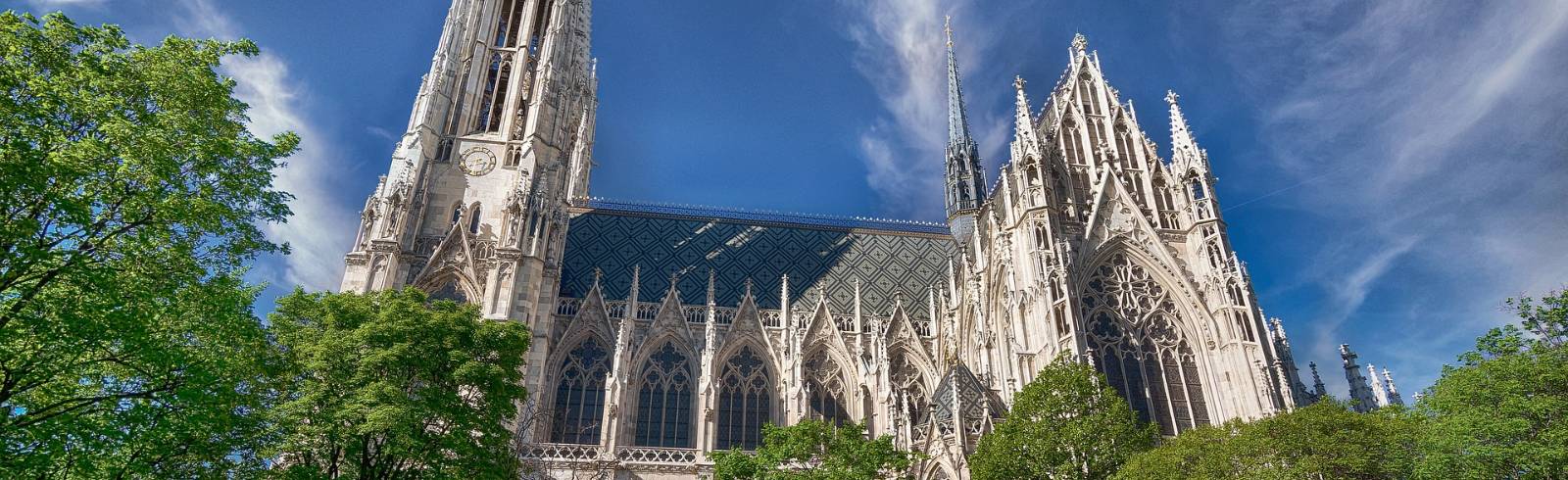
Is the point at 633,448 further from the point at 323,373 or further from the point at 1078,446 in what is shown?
the point at 1078,446

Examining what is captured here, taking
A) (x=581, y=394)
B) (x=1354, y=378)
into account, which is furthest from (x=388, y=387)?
(x=1354, y=378)

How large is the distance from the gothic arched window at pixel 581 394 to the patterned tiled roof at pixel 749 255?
328 centimetres

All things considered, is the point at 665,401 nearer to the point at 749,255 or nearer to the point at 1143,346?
the point at 749,255

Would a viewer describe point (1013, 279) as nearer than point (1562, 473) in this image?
No

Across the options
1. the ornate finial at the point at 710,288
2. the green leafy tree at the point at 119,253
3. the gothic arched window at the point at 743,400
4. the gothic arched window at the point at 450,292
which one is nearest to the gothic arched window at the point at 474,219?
the gothic arched window at the point at 450,292

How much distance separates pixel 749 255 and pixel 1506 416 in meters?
27.8

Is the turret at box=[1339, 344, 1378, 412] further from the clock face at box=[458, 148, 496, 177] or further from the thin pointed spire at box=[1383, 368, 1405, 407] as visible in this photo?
the clock face at box=[458, 148, 496, 177]

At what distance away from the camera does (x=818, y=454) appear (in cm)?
2181

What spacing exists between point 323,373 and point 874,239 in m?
28.6

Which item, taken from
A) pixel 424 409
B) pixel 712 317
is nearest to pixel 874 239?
pixel 712 317

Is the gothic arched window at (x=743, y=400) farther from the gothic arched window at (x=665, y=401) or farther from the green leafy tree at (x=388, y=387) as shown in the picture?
the green leafy tree at (x=388, y=387)

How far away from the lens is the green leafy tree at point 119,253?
10350 millimetres

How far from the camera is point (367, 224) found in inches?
1227

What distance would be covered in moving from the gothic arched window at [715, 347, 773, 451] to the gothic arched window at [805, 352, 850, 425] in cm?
176
